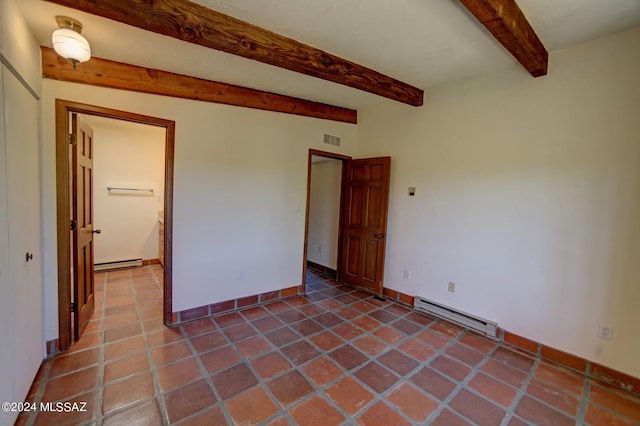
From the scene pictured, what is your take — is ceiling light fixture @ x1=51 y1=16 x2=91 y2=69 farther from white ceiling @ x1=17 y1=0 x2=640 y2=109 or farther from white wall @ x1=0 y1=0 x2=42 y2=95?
white wall @ x1=0 y1=0 x2=42 y2=95

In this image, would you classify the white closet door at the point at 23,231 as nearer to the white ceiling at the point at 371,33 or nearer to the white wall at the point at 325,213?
the white ceiling at the point at 371,33

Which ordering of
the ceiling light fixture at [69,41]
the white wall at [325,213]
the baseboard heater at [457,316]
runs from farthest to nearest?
the white wall at [325,213] → the baseboard heater at [457,316] → the ceiling light fixture at [69,41]

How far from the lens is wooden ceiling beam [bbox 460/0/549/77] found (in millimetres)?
1675

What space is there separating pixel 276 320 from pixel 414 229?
6.78 feet

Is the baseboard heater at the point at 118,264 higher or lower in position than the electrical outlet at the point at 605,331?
lower

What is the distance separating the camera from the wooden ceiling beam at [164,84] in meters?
2.28

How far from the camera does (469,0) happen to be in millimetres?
1606

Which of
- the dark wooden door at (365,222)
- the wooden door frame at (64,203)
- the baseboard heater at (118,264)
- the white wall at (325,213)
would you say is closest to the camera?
the wooden door frame at (64,203)

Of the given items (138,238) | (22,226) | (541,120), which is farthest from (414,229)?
(138,238)

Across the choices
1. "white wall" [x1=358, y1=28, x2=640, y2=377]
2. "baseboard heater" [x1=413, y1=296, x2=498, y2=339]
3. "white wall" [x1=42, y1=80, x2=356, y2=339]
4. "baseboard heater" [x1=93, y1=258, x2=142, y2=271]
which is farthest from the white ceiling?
"baseboard heater" [x1=93, y1=258, x2=142, y2=271]

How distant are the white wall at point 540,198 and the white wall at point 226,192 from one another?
159 centimetres

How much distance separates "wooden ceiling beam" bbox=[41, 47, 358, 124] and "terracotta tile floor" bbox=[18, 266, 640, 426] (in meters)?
2.38

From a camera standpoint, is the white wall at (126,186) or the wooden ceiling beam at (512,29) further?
the white wall at (126,186)

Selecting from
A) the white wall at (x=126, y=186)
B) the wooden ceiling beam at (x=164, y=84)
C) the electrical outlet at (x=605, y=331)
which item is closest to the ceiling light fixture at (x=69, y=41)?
the wooden ceiling beam at (x=164, y=84)
